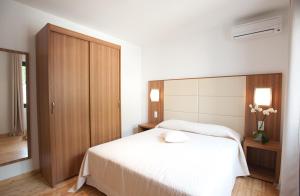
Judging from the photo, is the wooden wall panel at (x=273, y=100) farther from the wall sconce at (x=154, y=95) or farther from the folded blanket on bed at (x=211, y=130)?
the wall sconce at (x=154, y=95)

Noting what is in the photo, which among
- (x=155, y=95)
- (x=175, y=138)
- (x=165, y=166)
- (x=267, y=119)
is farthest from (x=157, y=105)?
(x=165, y=166)

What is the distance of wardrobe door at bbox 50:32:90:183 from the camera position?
1.96 meters

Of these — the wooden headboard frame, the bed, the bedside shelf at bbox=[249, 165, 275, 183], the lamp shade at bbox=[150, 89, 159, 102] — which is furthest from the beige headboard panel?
the bedside shelf at bbox=[249, 165, 275, 183]

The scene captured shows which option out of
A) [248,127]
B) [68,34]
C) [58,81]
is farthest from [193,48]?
[58,81]

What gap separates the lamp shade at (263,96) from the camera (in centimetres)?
214

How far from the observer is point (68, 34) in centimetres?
205

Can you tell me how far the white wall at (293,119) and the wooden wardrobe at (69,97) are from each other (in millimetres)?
2290

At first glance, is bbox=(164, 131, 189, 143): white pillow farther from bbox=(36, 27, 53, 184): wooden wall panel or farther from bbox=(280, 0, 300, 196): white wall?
bbox=(36, 27, 53, 184): wooden wall panel

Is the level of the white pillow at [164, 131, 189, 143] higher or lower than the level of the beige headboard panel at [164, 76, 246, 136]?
lower

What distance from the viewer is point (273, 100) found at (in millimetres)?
2195

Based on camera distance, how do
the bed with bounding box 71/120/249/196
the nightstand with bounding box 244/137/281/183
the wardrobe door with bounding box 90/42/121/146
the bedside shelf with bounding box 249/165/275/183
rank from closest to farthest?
the bed with bounding box 71/120/249/196, the nightstand with bounding box 244/137/281/183, the bedside shelf with bounding box 249/165/275/183, the wardrobe door with bounding box 90/42/121/146

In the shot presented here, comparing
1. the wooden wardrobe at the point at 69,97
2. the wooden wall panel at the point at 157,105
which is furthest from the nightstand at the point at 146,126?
the wooden wardrobe at the point at 69,97

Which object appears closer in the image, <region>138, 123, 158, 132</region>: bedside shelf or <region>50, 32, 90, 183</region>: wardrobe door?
<region>50, 32, 90, 183</region>: wardrobe door

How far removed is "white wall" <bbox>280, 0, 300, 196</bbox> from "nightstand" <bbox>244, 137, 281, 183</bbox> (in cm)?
68
